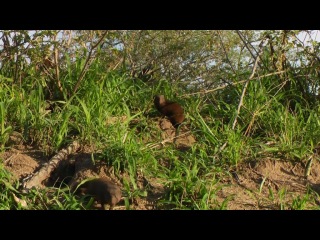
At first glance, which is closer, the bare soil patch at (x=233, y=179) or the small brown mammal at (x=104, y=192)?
the small brown mammal at (x=104, y=192)

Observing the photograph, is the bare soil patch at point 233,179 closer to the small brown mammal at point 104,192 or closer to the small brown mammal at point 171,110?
the small brown mammal at point 104,192

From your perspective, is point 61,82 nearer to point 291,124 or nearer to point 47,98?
point 47,98

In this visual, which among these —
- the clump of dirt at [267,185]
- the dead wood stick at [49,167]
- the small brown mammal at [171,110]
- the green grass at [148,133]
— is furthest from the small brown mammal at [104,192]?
the small brown mammal at [171,110]

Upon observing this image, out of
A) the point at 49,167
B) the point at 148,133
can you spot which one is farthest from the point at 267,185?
the point at 49,167

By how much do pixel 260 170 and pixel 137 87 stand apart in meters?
1.80

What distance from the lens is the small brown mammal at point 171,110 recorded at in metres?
5.24

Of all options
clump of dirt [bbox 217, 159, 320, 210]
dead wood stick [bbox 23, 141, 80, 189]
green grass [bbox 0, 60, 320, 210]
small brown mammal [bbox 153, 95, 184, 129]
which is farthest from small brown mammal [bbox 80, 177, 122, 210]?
small brown mammal [bbox 153, 95, 184, 129]

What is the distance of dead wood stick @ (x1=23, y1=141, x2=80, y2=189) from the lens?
4.30 metres

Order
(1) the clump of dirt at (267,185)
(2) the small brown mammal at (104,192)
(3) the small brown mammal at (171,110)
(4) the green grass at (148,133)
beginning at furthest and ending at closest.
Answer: (3) the small brown mammal at (171,110)
(1) the clump of dirt at (267,185)
(4) the green grass at (148,133)
(2) the small brown mammal at (104,192)

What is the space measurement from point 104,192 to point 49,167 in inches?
30.6

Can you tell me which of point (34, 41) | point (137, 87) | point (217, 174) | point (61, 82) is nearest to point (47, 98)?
point (61, 82)

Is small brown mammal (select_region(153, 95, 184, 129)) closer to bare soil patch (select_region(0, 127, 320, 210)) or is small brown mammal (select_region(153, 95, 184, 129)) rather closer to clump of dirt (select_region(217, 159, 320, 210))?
bare soil patch (select_region(0, 127, 320, 210))

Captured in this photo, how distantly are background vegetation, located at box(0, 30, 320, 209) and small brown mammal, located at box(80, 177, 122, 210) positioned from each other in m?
0.16

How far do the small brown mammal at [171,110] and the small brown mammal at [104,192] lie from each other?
4.50 feet
